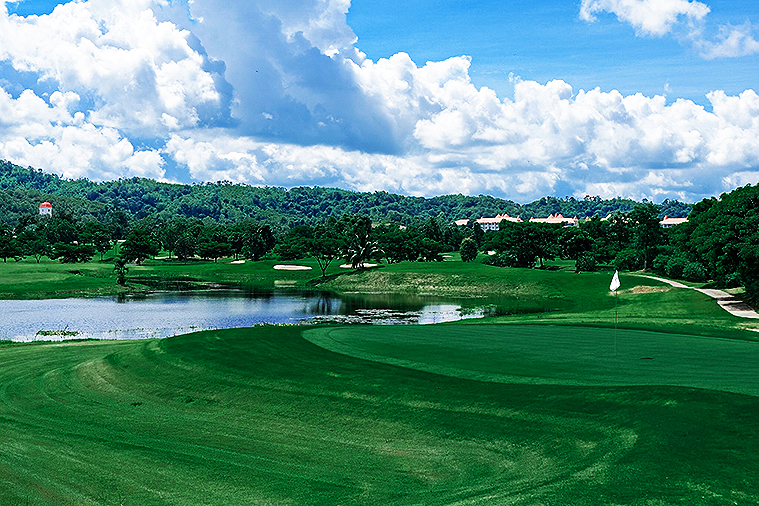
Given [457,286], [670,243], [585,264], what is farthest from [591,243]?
[457,286]

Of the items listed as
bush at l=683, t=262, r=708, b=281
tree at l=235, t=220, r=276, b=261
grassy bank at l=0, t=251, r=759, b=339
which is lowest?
grassy bank at l=0, t=251, r=759, b=339

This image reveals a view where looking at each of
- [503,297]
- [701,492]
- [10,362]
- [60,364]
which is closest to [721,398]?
[701,492]

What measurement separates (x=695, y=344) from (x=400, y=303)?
5220 cm

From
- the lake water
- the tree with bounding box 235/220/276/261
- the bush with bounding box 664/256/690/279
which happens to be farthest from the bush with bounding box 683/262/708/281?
the tree with bounding box 235/220/276/261

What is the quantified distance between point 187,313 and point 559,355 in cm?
4620

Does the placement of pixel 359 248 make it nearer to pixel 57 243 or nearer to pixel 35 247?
pixel 57 243

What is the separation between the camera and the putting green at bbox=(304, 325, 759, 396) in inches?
674

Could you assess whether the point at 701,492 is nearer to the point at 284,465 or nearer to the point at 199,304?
the point at 284,465

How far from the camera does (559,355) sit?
2136cm

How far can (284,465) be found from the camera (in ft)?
39.5

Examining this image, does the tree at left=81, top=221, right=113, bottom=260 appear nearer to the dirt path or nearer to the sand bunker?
the sand bunker

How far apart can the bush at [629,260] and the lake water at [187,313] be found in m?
46.9

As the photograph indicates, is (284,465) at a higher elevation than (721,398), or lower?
lower

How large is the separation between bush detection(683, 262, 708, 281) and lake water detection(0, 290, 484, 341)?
32.7 m
